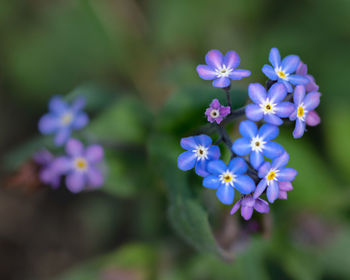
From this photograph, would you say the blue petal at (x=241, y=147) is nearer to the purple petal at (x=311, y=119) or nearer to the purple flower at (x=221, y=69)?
the purple flower at (x=221, y=69)

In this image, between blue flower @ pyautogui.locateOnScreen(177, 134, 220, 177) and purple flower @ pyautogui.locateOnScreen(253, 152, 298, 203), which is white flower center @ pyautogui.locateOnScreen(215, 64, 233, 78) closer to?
blue flower @ pyautogui.locateOnScreen(177, 134, 220, 177)

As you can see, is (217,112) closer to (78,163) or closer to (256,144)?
(256,144)

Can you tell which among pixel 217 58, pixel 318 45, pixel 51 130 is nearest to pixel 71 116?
pixel 51 130

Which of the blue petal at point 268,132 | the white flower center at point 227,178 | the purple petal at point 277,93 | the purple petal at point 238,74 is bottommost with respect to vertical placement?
the white flower center at point 227,178

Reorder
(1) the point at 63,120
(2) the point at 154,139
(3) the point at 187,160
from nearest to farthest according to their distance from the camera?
(3) the point at 187,160, (2) the point at 154,139, (1) the point at 63,120

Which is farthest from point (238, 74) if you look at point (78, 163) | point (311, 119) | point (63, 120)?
point (63, 120)

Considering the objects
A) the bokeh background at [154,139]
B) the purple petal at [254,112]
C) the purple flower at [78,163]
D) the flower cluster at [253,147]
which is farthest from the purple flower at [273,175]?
the purple flower at [78,163]

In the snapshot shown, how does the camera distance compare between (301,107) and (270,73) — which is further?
(301,107)
